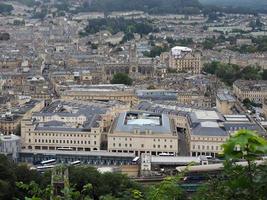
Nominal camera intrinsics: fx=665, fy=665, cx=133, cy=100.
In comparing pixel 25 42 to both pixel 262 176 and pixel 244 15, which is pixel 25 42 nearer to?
pixel 244 15

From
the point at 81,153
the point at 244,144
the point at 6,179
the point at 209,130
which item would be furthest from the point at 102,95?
the point at 244,144

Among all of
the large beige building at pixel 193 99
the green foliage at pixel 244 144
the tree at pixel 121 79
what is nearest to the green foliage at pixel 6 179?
the green foliage at pixel 244 144

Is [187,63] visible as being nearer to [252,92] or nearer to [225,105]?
[252,92]

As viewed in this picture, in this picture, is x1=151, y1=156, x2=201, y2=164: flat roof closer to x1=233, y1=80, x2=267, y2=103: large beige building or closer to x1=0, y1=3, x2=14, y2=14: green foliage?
x1=233, y1=80, x2=267, y2=103: large beige building

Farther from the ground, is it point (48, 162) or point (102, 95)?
point (48, 162)

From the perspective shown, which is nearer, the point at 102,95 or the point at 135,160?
the point at 135,160

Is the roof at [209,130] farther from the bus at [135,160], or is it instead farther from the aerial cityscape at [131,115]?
the bus at [135,160]

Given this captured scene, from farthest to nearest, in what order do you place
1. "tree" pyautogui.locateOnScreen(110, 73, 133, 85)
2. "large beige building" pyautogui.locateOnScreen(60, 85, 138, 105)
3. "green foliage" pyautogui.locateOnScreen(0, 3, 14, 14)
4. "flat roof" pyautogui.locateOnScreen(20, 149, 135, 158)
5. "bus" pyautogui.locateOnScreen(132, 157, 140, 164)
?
1. "green foliage" pyautogui.locateOnScreen(0, 3, 14, 14)
2. "tree" pyautogui.locateOnScreen(110, 73, 133, 85)
3. "large beige building" pyautogui.locateOnScreen(60, 85, 138, 105)
4. "flat roof" pyautogui.locateOnScreen(20, 149, 135, 158)
5. "bus" pyautogui.locateOnScreen(132, 157, 140, 164)

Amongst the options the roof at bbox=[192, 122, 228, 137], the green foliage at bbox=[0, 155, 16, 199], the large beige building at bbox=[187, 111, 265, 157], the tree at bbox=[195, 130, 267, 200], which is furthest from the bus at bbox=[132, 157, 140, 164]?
the tree at bbox=[195, 130, 267, 200]
